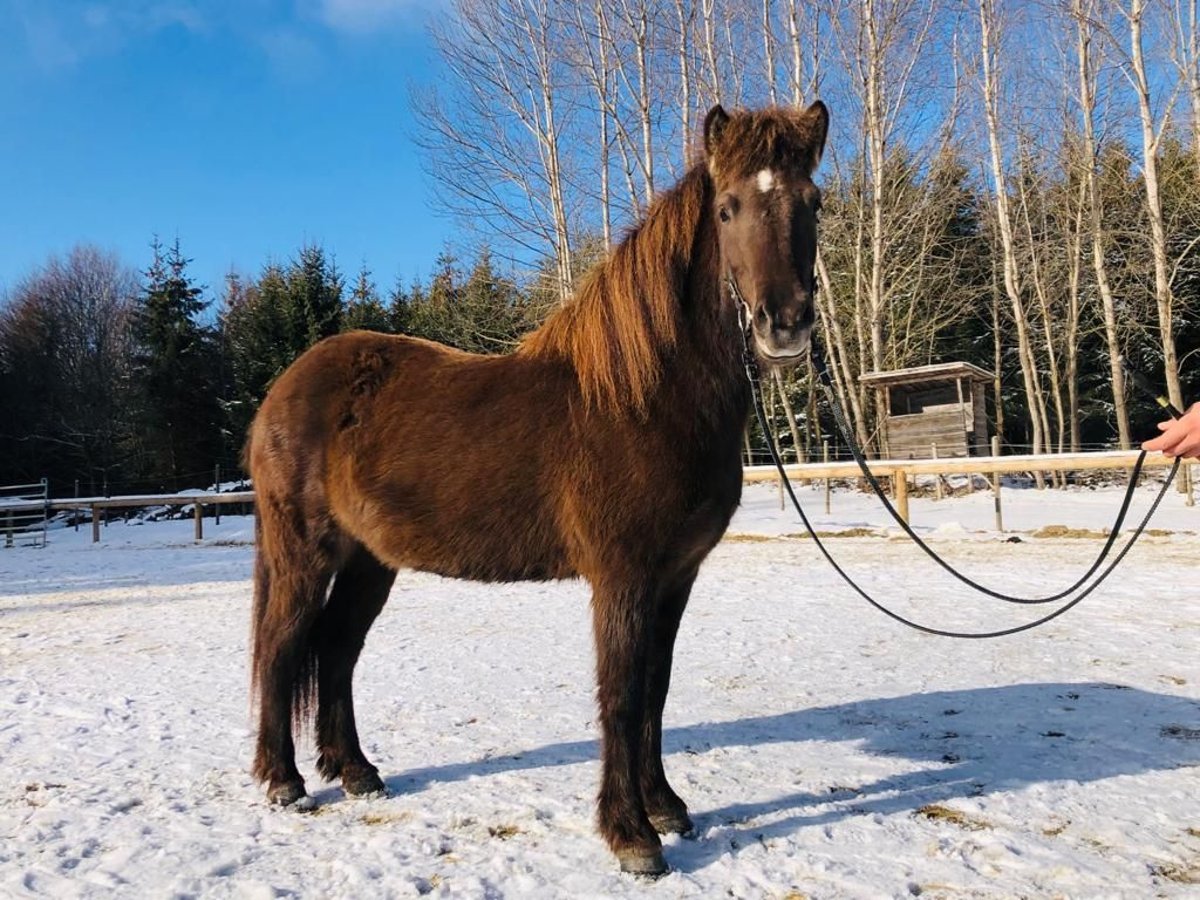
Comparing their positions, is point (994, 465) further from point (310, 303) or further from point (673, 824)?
point (310, 303)

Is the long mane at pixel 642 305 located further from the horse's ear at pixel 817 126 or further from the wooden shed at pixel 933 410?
the wooden shed at pixel 933 410

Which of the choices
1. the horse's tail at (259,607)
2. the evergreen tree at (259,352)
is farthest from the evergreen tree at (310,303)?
the horse's tail at (259,607)

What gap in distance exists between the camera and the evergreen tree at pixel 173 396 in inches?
1057

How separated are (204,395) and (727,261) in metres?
29.0

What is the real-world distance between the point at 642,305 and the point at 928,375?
17.4 meters

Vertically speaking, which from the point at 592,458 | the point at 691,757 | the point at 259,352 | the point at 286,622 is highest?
the point at 259,352

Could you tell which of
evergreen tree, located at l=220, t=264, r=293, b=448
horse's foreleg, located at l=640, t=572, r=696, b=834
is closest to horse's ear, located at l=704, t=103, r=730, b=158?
horse's foreleg, located at l=640, t=572, r=696, b=834

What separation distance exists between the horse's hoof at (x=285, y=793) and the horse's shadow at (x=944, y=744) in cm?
36

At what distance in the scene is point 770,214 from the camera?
99.7 inches

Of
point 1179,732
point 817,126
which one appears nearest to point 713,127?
point 817,126

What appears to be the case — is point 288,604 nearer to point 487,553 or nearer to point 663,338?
point 487,553

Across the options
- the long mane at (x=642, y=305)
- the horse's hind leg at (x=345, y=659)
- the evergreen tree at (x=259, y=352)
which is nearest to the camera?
the long mane at (x=642, y=305)

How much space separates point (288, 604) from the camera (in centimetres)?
335

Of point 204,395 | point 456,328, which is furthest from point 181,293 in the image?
point 456,328
